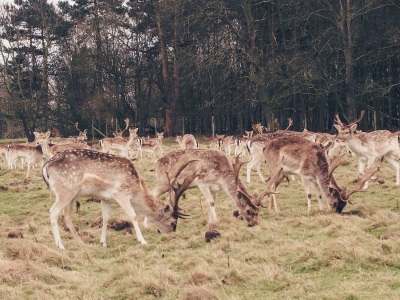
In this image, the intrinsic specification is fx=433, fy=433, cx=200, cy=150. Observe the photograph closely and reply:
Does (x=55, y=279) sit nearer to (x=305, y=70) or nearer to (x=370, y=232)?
(x=370, y=232)

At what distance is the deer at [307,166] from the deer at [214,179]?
23.5 inches

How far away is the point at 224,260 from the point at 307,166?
11.3 feet

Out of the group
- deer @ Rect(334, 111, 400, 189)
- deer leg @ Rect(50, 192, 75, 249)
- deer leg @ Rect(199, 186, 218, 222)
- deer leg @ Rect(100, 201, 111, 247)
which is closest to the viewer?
deer leg @ Rect(50, 192, 75, 249)

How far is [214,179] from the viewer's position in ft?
24.8

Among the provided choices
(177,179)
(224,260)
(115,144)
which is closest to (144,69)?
(115,144)

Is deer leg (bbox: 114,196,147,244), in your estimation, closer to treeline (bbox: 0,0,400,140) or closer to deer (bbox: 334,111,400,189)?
deer (bbox: 334,111,400,189)

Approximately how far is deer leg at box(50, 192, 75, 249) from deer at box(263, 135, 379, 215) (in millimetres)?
3334

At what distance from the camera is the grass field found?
422 centimetres

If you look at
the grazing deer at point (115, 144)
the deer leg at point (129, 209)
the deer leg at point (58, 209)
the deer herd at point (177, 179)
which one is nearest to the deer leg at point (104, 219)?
the deer herd at point (177, 179)

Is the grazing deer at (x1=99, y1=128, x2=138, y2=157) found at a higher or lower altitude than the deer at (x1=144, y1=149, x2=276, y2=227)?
higher

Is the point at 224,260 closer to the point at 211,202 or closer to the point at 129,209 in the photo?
the point at 129,209

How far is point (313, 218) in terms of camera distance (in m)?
6.95

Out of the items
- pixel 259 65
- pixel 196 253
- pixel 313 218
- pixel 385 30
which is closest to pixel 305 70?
pixel 259 65

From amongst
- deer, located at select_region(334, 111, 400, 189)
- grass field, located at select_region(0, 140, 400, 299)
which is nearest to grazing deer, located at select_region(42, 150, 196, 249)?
grass field, located at select_region(0, 140, 400, 299)
